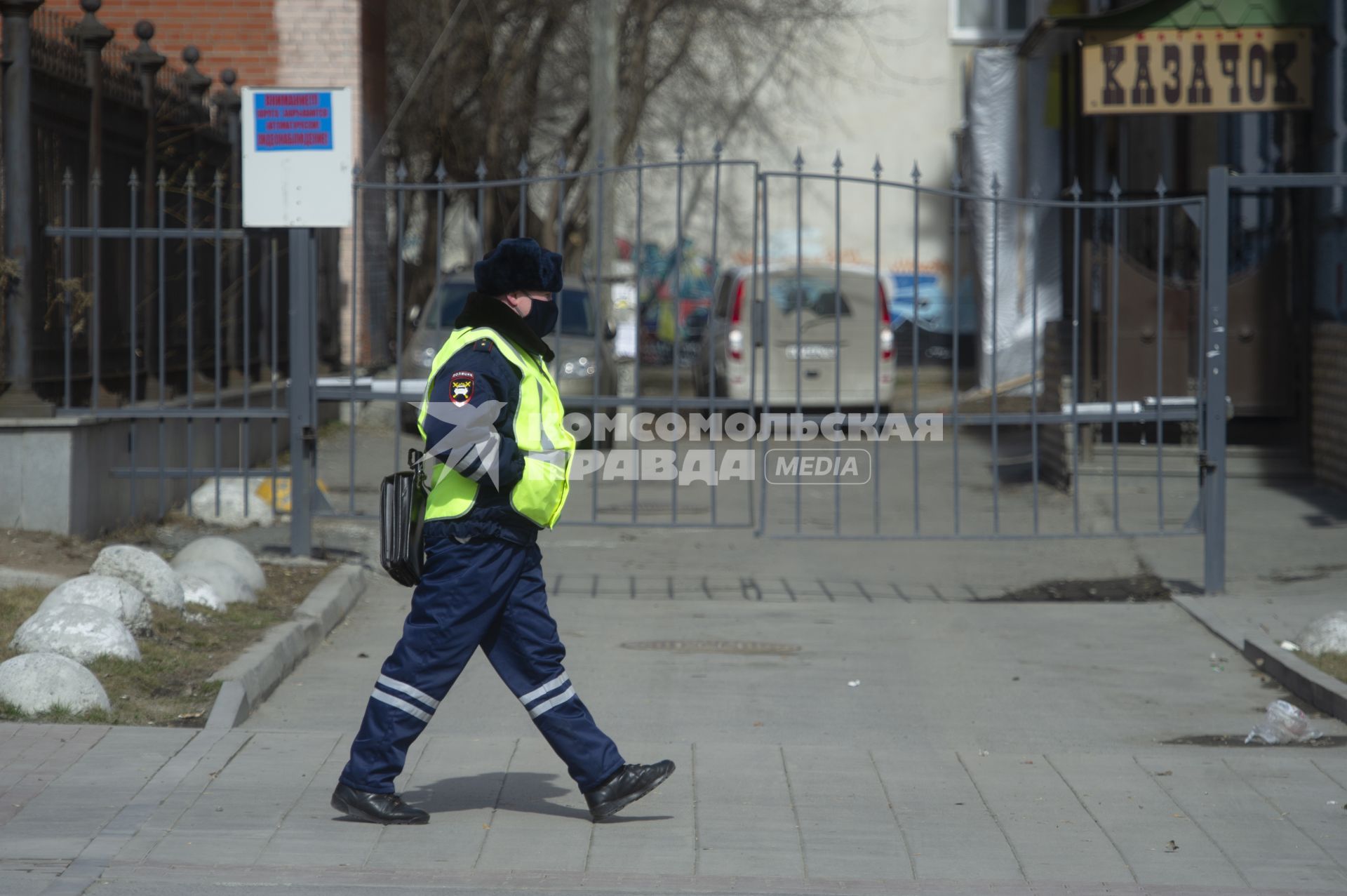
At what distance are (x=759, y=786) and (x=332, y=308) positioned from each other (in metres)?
12.6

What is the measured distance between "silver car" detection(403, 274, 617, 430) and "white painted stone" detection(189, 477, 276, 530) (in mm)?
2851

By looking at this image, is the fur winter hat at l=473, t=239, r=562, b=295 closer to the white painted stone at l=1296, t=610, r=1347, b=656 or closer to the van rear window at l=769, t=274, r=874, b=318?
the white painted stone at l=1296, t=610, r=1347, b=656

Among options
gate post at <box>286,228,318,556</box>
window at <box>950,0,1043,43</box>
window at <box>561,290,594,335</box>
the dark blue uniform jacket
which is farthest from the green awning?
window at <box>950,0,1043,43</box>

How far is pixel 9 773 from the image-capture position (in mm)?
5324

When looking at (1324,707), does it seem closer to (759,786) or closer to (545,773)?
(759,786)

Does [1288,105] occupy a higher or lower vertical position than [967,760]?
higher

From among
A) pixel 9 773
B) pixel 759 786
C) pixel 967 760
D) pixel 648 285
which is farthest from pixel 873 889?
pixel 648 285

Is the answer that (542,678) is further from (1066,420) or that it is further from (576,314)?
(576,314)

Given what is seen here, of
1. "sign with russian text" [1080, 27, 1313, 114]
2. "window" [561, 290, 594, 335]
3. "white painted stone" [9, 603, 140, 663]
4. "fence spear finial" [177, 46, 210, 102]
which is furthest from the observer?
"window" [561, 290, 594, 335]

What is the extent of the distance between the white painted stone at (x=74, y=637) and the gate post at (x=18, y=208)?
10.1 ft

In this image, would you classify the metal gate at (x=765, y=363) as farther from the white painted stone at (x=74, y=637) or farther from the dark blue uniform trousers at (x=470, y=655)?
the dark blue uniform trousers at (x=470, y=655)

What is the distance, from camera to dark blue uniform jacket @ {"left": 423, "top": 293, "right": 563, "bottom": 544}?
4.81m

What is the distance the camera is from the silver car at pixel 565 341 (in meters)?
14.5

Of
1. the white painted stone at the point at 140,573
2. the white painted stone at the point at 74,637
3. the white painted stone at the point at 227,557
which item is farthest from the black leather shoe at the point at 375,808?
the white painted stone at the point at 227,557
